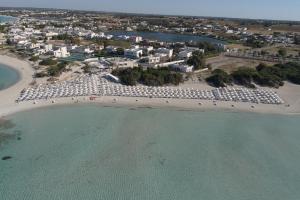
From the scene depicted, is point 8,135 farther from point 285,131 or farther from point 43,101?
point 285,131

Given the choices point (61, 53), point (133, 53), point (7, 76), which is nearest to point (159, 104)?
point (7, 76)

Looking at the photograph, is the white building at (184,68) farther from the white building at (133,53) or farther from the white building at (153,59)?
the white building at (133,53)

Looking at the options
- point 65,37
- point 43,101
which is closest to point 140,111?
point 43,101

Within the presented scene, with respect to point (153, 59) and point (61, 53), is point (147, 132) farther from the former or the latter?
point (61, 53)

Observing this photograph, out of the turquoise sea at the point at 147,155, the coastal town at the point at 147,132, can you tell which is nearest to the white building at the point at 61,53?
the coastal town at the point at 147,132

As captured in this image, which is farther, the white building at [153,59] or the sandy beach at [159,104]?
the white building at [153,59]

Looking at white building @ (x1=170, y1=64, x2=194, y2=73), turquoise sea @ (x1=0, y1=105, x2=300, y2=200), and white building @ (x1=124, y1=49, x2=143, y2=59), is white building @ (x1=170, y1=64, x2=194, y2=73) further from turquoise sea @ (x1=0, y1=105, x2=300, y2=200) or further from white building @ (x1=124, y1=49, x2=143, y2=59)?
turquoise sea @ (x1=0, y1=105, x2=300, y2=200)
